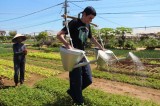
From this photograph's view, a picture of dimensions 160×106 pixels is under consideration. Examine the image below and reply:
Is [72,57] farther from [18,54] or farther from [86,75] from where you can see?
[18,54]

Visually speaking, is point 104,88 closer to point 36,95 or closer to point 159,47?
point 36,95

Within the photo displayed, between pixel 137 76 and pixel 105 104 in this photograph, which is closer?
pixel 105 104

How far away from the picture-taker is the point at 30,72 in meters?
10.4

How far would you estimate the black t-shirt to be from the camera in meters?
4.73

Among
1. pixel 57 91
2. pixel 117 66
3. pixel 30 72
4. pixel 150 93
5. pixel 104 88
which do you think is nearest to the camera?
pixel 57 91

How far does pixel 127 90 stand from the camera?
735 centimetres

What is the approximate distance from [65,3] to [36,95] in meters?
21.4

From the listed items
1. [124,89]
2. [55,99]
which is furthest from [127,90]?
[55,99]

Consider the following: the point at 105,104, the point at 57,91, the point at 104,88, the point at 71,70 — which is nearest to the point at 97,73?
the point at 104,88

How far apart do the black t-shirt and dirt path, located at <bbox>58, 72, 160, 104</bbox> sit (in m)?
2.57

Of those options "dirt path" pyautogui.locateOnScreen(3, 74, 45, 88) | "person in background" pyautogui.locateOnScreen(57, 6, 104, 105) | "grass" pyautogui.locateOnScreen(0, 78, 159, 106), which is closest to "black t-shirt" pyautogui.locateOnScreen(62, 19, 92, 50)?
"person in background" pyautogui.locateOnScreen(57, 6, 104, 105)

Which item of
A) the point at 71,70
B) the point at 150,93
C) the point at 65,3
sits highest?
the point at 65,3

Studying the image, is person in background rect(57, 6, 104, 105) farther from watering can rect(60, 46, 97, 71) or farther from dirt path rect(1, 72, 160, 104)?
dirt path rect(1, 72, 160, 104)

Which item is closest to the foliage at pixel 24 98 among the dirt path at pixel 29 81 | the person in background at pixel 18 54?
the person in background at pixel 18 54
